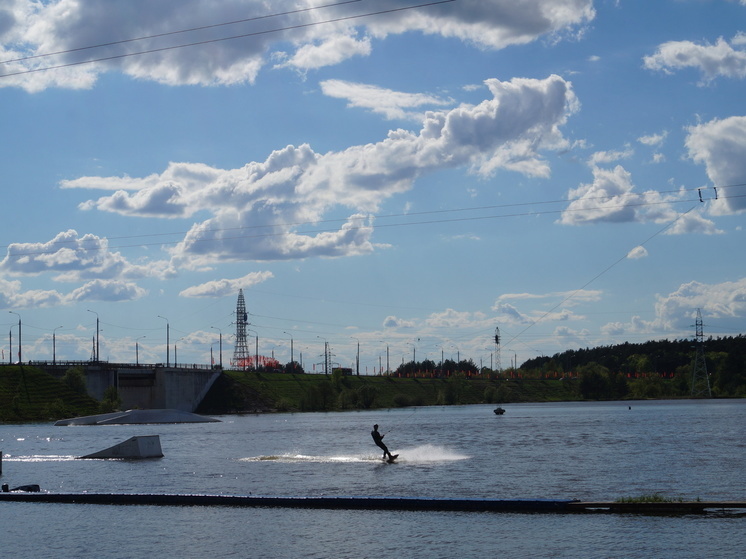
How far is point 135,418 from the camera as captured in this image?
531 feet

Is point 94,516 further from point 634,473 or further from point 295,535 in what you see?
point 634,473

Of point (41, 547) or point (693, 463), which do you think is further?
point (693, 463)

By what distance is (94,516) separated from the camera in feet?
120

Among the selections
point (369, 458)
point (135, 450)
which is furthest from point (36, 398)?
point (369, 458)

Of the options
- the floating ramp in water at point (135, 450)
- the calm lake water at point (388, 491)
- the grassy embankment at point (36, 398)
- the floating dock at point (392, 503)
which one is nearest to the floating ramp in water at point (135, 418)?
the grassy embankment at point (36, 398)

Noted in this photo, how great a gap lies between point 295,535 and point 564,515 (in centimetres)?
1003

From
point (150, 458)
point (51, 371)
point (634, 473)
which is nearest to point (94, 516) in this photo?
point (634, 473)

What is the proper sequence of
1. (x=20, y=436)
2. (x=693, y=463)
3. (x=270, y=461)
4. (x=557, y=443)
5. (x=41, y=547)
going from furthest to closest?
1. (x=20, y=436)
2. (x=557, y=443)
3. (x=270, y=461)
4. (x=693, y=463)
5. (x=41, y=547)

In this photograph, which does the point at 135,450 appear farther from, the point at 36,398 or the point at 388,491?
the point at 36,398

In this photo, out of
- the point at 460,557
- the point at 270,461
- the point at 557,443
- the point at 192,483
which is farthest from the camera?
the point at 557,443

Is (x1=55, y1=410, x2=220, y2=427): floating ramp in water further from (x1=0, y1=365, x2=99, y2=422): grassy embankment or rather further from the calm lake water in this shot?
the calm lake water

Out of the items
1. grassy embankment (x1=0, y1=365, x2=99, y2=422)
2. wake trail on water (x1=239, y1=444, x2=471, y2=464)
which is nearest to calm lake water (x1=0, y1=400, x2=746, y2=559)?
wake trail on water (x1=239, y1=444, x2=471, y2=464)

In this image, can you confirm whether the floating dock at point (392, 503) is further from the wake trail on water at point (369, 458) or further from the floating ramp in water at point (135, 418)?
the floating ramp in water at point (135, 418)

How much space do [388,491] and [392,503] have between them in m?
8.69
